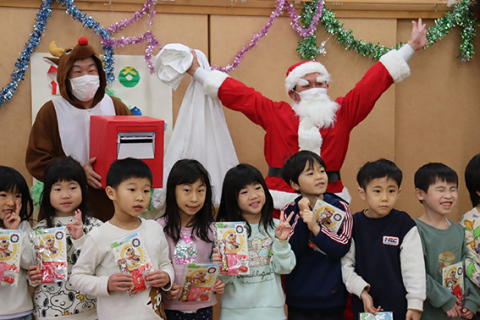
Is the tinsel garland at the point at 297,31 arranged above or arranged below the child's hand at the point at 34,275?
above

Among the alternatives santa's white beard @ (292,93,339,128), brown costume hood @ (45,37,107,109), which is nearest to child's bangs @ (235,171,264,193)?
santa's white beard @ (292,93,339,128)

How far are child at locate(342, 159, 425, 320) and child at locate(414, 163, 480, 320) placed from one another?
0.17m

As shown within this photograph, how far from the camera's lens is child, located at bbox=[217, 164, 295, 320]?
9.95 ft

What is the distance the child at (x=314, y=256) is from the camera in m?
3.12

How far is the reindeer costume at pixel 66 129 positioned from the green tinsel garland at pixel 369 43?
172 centimetres

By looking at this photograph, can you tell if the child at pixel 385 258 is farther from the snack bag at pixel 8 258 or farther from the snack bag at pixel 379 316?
the snack bag at pixel 8 258

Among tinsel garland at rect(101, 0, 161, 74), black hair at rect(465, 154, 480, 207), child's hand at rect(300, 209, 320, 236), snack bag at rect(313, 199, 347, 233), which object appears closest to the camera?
child's hand at rect(300, 209, 320, 236)

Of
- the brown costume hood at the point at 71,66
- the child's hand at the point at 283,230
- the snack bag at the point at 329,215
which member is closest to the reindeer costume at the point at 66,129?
the brown costume hood at the point at 71,66

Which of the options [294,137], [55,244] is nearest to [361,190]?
[294,137]

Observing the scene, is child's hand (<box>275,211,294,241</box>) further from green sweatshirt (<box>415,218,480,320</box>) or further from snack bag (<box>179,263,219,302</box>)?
green sweatshirt (<box>415,218,480,320</box>)

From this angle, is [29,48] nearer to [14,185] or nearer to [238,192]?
[14,185]

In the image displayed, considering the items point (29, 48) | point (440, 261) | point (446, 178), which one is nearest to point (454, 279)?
point (440, 261)

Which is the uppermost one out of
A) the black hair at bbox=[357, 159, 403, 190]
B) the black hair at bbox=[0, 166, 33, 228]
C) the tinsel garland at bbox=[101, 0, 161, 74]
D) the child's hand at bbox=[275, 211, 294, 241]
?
the tinsel garland at bbox=[101, 0, 161, 74]

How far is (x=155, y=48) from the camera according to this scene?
4613 millimetres
